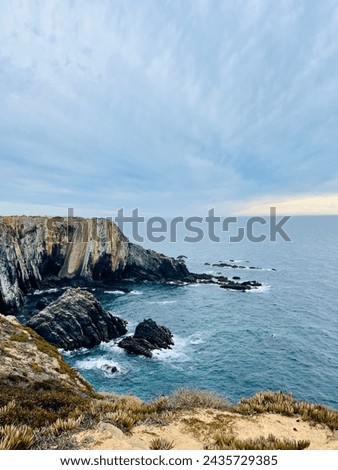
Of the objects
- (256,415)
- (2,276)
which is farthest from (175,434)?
(2,276)

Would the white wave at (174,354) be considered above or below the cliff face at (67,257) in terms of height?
below

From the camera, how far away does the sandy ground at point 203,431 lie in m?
7.86

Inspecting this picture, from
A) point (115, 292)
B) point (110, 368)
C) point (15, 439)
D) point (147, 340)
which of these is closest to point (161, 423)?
point (15, 439)

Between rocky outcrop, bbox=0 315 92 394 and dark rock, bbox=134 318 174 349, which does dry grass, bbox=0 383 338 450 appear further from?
dark rock, bbox=134 318 174 349

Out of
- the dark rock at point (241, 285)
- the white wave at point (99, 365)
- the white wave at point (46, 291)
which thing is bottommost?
the white wave at point (99, 365)

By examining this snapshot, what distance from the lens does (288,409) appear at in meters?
11.5

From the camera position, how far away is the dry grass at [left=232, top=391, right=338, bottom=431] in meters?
Result: 10.8

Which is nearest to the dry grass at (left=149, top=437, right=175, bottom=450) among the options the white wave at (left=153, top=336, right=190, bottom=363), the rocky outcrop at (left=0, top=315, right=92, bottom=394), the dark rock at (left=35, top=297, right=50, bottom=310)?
the rocky outcrop at (left=0, top=315, right=92, bottom=394)

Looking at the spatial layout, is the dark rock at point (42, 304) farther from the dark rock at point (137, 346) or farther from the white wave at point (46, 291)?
the dark rock at point (137, 346)

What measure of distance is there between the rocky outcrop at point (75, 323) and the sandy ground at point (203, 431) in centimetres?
3881

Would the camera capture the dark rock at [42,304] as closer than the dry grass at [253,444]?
No

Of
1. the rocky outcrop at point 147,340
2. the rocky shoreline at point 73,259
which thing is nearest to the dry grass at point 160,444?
the rocky outcrop at point 147,340

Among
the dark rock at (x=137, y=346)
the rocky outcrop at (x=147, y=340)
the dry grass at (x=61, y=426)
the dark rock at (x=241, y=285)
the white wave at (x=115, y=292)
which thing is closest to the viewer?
the dry grass at (x=61, y=426)

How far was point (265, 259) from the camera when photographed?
5202 inches
